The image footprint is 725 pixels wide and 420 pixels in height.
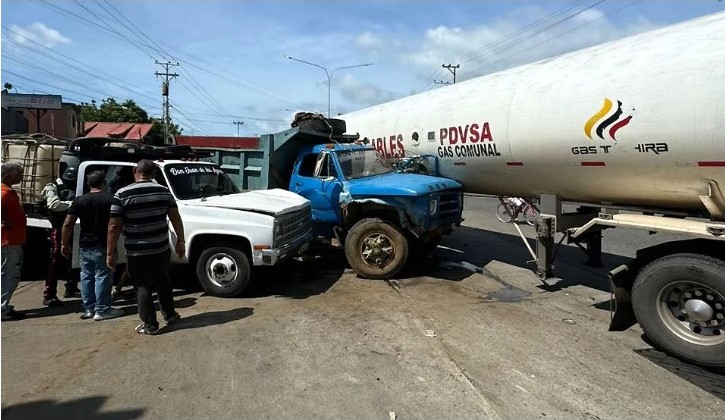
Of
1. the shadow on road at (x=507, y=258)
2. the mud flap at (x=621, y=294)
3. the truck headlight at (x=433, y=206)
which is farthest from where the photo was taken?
the shadow on road at (x=507, y=258)

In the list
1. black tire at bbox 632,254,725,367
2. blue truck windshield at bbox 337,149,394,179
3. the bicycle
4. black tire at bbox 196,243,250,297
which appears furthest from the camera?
the bicycle

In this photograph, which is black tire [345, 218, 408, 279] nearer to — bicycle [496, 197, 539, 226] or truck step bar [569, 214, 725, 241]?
truck step bar [569, 214, 725, 241]

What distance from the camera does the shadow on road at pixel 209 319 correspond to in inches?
206

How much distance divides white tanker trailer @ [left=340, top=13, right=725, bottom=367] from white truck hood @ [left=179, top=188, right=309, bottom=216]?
2.88 m

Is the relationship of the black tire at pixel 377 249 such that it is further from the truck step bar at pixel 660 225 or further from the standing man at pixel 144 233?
the standing man at pixel 144 233

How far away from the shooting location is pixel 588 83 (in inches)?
222

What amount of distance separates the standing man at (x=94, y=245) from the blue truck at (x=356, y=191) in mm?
3323

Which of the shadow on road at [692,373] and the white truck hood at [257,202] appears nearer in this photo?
the shadow on road at [692,373]

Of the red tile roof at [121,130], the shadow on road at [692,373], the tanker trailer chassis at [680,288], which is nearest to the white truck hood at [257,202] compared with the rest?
the tanker trailer chassis at [680,288]

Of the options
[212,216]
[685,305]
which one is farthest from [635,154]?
[212,216]

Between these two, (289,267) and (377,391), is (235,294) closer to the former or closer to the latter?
(289,267)

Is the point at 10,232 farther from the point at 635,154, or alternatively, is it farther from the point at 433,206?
the point at 635,154

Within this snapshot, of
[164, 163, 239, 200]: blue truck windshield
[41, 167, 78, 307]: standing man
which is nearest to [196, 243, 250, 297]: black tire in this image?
[164, 163, 239, 200]: blue truck windshield

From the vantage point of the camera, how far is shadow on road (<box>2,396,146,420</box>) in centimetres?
341
